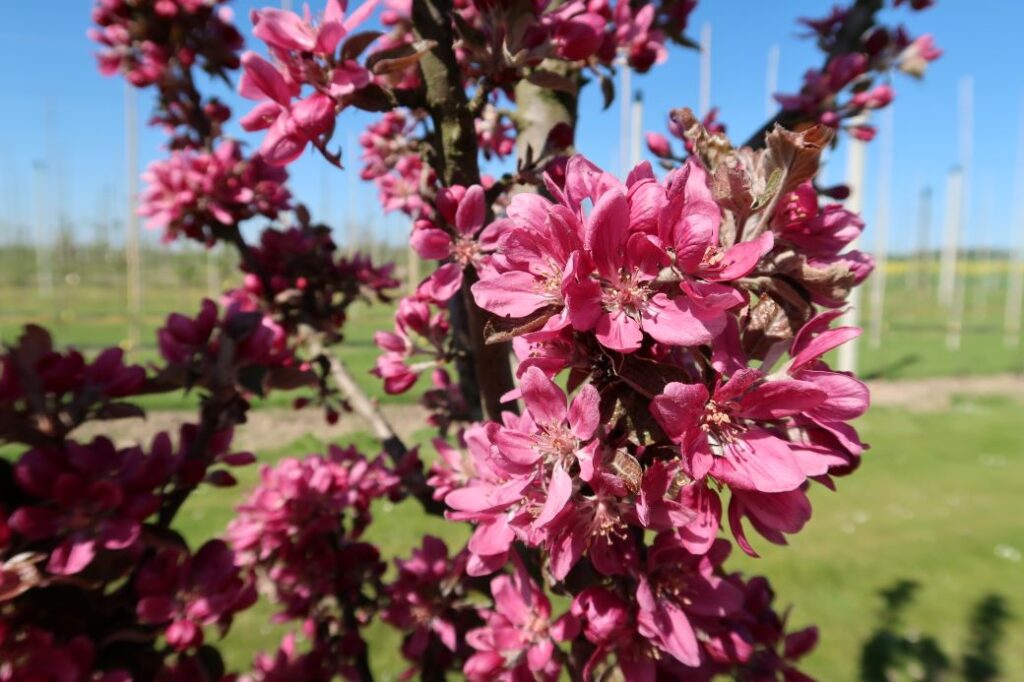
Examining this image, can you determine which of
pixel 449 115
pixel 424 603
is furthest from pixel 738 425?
pixel 424 603

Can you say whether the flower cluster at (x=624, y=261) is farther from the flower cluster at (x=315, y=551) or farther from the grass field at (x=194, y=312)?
the grass field at (x=194, y=312)

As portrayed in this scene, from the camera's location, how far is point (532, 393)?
73 centimetres

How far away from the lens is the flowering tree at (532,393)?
701 mm

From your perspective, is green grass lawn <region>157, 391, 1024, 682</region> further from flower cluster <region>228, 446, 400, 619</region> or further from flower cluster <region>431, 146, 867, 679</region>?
flower cluster <region>431, 146, 867, 679</region>

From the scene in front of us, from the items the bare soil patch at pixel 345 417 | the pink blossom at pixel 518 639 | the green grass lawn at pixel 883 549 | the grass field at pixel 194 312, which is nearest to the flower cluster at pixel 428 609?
the pink blossom at pixel 518 639

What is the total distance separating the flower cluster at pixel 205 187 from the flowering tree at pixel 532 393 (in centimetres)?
58

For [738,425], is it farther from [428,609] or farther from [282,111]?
[428,609]

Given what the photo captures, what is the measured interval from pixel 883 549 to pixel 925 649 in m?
1.54

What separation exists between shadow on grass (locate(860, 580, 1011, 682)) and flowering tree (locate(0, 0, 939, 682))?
291 cm

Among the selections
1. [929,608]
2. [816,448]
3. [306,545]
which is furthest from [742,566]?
[816,448]

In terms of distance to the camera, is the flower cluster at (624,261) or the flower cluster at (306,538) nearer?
Answer: the flower cluster at (624,261)

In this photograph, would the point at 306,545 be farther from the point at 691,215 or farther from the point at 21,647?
the point at 691,215

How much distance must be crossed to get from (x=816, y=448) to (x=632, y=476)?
23 centimetres

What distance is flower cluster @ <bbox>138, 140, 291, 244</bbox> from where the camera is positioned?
1.86 metres
